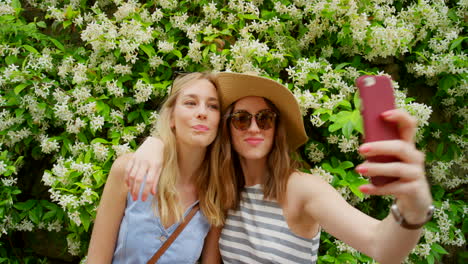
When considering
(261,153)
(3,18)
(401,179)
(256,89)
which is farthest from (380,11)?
(3,18)

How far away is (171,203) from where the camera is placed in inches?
86.1

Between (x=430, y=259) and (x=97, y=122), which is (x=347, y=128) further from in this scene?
(x=97, y=122)

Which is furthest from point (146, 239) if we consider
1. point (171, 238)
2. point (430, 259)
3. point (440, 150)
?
point (440, 150)

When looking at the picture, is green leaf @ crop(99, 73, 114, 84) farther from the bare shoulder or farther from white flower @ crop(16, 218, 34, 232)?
the bare shoulder

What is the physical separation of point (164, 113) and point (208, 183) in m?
0.60

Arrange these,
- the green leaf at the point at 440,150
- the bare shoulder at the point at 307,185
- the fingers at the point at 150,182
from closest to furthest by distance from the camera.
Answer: the fingers at the point at 150,182, the bare shoulder at the point at 307,185, the green leaf at the point at 440,150

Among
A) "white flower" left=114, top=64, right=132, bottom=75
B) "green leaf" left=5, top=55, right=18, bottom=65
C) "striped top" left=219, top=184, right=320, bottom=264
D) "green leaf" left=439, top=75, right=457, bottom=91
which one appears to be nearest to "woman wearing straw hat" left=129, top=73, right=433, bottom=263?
"striped top" left=219, top=184, right=320, bottom=264

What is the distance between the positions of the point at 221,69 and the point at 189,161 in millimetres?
990

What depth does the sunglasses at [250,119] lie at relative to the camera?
2109mm

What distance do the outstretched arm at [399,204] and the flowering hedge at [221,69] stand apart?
3.12 feet

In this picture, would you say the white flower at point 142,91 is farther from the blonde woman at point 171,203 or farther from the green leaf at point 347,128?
the green leaf at point 347,128

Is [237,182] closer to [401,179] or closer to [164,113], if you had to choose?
Result: [164,113]

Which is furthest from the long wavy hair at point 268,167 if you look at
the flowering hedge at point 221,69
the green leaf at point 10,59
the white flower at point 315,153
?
the green leaf at point 10,59

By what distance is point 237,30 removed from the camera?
9.93ft
